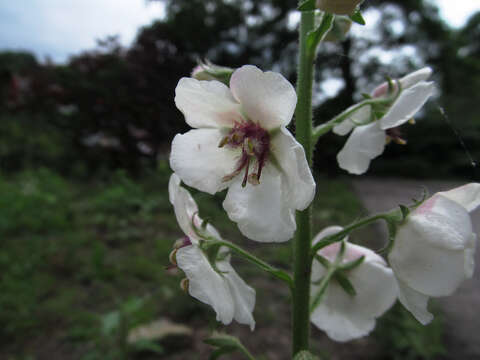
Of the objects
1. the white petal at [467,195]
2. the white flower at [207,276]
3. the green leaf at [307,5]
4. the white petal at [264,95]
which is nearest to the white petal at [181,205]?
the white flower at [207,276]

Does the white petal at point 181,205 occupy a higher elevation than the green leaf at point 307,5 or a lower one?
lower

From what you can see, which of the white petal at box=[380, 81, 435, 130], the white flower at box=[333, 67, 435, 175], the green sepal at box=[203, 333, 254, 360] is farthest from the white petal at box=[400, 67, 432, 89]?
the green sepal at box=[203, 333, 254, 360]

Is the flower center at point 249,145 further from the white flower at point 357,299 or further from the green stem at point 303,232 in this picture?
the white flower at point 357,299

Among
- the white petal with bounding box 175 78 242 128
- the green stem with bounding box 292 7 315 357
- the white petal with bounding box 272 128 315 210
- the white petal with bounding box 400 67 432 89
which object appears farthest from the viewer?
the white petal with bounding box 400 67 432 89

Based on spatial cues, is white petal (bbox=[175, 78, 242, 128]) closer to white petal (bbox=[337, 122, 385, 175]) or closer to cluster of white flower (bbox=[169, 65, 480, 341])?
cluster of white flower (bbox=[169, 65, 480, 341])

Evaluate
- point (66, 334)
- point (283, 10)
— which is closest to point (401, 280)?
point (66, 334)

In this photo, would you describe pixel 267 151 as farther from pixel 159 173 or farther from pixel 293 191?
pixel 159 173
